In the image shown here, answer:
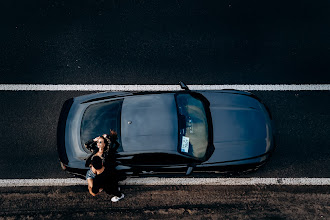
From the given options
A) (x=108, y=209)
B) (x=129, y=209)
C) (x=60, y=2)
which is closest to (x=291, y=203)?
(x=129, y=209)

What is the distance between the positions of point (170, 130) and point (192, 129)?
426 mm

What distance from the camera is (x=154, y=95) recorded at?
5008 millimetres

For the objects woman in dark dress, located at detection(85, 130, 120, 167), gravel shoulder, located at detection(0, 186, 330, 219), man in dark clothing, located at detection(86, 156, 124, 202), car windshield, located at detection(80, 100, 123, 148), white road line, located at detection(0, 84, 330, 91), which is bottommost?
gravel shoulder, located at detection(0, 186, 330, 219)

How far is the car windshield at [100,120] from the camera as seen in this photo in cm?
471

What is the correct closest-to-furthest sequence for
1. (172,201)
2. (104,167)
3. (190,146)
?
(104,167), (190,146), (172,201)

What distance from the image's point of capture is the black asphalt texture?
5.37 m

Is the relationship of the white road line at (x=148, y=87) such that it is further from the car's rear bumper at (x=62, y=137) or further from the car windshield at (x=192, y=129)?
the car windshield at (x=192, y=129)

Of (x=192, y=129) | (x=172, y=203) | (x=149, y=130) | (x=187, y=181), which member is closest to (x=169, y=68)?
(x=192, y=129)

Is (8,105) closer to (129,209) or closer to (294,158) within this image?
(129,209)

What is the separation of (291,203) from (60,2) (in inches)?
276

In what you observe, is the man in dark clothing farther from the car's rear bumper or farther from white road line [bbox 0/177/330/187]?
white road line [bbox 0/177/330/187]

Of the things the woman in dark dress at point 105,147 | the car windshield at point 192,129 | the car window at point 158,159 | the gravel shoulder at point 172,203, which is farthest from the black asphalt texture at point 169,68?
the woman in dark dress at point 105,147

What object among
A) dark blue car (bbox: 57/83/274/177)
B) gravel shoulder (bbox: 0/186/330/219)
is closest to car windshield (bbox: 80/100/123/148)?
dark blue car (bbox: 57/83/274/177)

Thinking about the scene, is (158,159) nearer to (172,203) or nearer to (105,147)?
(105,147)
